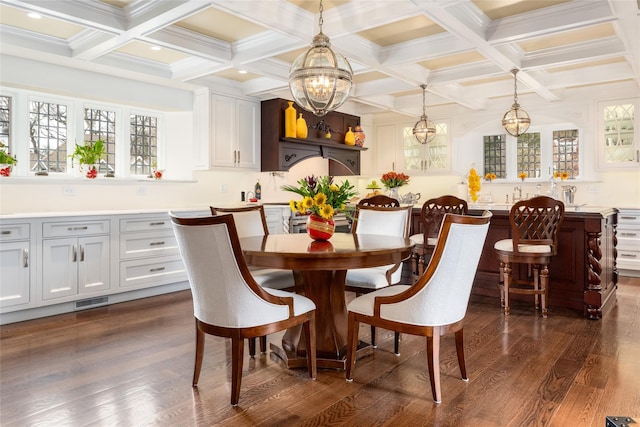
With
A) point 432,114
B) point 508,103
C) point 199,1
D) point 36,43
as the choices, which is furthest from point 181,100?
point 508,103

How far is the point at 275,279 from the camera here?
3.03 m

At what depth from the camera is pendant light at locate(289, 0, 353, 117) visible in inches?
109

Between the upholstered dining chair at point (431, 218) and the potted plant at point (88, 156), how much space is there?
3.31 meters

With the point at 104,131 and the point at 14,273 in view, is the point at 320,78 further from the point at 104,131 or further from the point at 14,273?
the point at 104,131

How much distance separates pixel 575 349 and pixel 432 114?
5.09 metres

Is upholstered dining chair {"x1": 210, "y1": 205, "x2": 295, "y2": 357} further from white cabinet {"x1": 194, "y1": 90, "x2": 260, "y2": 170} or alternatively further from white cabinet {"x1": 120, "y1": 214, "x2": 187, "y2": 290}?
white cabinet {"x1": 194, "y1": 90, "x2": 260, "y2": 170}

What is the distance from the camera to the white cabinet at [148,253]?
172 inches

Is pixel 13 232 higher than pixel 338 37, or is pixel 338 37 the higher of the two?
pixel 338 37

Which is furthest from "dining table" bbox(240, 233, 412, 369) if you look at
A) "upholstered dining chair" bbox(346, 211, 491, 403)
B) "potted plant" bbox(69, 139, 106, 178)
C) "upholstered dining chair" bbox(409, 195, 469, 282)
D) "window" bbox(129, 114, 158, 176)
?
"window" bbox(129, 114, 158, 176)

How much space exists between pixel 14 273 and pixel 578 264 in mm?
4779

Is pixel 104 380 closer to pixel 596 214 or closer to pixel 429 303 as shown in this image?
pixel 429 303

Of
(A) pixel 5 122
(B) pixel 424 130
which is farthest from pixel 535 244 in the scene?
(A) pixel 5 122

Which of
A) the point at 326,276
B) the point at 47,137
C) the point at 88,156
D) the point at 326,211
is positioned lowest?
the point at 326,276

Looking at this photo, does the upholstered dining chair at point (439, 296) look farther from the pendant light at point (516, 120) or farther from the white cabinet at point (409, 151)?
the white cabinet at point (409, 151)
